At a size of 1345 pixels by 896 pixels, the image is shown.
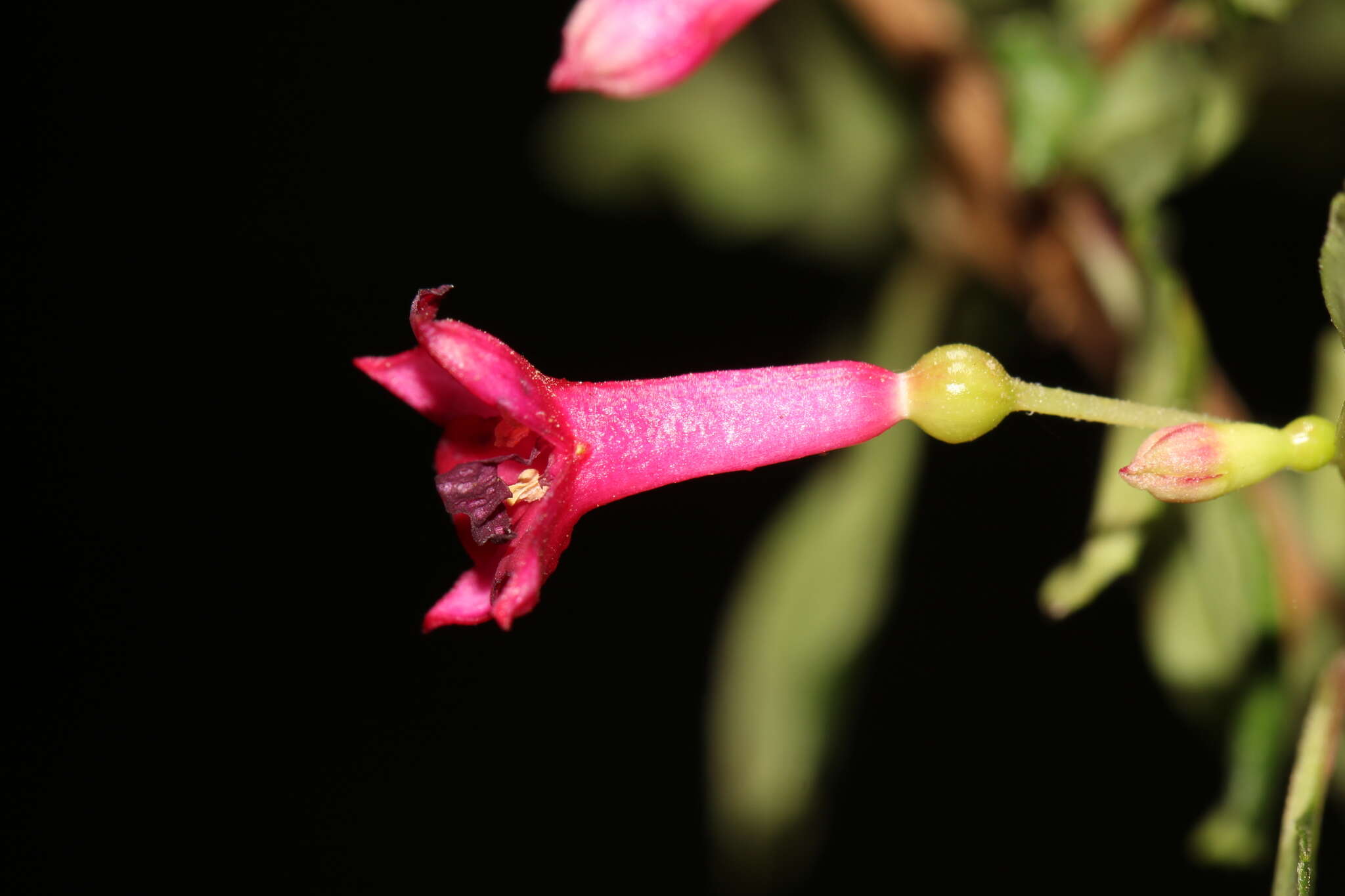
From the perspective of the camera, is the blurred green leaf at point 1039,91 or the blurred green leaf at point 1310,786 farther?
the blurred green leaf at point 1039,91

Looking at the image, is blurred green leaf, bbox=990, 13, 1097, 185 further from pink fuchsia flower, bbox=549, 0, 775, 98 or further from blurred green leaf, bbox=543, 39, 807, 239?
blurred green leaf, bbox=543, 39, 807, 239

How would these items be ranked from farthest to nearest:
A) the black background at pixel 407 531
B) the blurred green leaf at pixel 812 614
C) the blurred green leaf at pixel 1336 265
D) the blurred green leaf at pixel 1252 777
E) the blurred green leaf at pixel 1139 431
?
the black background at pixel 407 531
the blurred green leaf at pixel 812 614
the blurred green leaf at pixel 1252 777
the blurred green leaf at pixel 1139 431
the blurred green leaf at pixel 1336 265

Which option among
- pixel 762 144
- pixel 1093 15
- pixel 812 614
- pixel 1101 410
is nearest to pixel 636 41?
pixel 1101 410

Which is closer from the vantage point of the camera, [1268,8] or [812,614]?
[1268,8]

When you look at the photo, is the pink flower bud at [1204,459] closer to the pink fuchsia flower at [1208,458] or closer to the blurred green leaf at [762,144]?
the pink fuchsia flower at [1208,458]

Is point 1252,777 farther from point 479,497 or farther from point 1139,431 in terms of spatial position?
point 479,497

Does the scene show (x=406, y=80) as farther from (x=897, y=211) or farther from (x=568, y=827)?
(x=568, y=827)

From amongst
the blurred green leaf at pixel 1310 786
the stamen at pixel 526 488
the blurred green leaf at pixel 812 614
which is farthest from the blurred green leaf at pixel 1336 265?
the blurred green leaf at pixel 812 614
